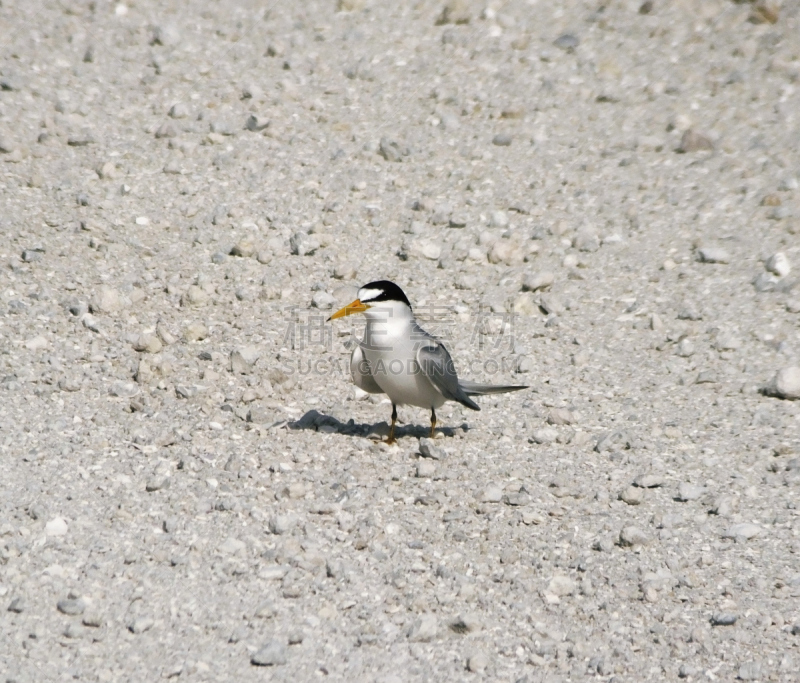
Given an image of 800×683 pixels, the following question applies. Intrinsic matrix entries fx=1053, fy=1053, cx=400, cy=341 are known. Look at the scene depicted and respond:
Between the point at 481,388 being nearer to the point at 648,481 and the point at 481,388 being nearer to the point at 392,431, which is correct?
the point at 392,431

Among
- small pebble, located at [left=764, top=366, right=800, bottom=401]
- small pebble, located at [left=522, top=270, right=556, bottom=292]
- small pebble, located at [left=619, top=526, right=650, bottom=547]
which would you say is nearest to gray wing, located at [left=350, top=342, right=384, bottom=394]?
small pebble, located at [left=619, top=526, right=650, bottom=547]

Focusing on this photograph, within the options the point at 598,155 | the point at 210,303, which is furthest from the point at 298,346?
the point at 598,155

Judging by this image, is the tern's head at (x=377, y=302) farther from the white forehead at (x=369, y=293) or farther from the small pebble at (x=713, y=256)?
the small pebble at (x=713, y=256)

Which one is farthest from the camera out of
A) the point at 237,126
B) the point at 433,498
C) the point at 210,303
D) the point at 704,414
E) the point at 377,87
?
the point at 377,87

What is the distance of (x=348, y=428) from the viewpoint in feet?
20.5

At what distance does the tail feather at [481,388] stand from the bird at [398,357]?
174 mm

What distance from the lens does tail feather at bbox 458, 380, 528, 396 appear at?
6.37 m

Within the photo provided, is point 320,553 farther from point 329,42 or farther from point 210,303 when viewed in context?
point 329,42

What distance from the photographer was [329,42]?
34.9 feet

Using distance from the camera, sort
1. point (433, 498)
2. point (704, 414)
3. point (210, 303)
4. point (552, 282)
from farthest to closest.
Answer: point (552, 282) → point (210, 303) → point (704, 414) → point (433, 498)

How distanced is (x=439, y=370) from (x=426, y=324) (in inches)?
59.4

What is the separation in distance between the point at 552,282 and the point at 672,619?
3576 millimetres

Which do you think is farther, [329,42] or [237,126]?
[329,42]

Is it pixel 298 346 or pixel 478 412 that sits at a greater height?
pixel 298 346
